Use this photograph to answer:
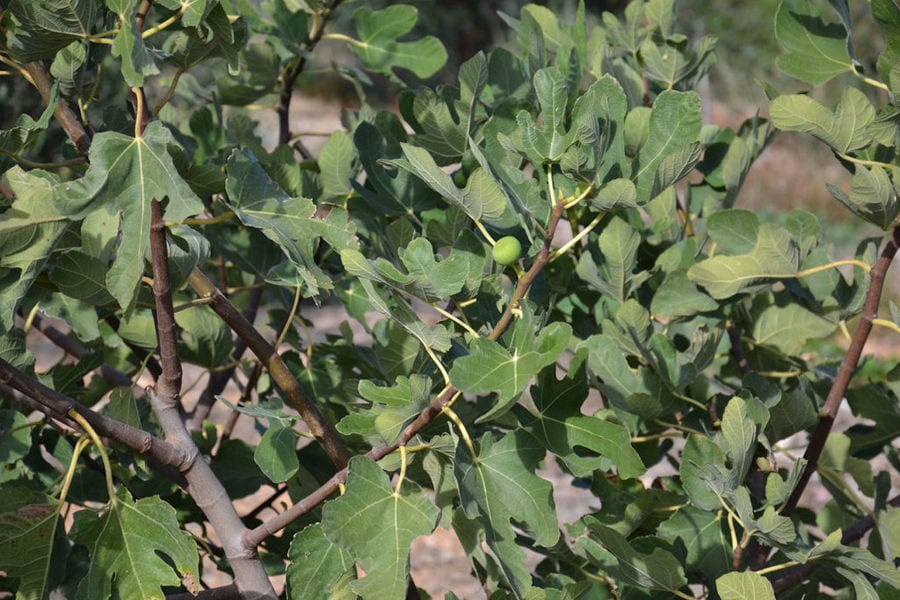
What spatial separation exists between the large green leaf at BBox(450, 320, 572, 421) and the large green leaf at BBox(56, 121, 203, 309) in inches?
10.2

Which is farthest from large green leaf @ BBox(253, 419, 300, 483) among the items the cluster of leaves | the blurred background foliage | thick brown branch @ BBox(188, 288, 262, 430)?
the blurred background foliage

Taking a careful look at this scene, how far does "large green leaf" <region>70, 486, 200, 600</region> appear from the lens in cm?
94

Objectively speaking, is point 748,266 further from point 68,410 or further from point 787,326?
point 68,410

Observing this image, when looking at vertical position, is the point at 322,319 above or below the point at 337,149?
below

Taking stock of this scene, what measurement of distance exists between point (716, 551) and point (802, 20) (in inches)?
24.6

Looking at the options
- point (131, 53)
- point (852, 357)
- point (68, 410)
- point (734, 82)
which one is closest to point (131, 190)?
point (131, 53)

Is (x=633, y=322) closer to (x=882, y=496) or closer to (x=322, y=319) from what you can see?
(x=882, y=496)

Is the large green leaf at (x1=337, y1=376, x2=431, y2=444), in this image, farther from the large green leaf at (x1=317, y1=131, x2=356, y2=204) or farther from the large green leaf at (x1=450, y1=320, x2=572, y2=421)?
the large green leaf at (x1=317, y1=131, x2=356, y2=204)

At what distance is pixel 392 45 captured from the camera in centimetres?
153

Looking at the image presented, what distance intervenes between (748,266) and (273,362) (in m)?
0.55

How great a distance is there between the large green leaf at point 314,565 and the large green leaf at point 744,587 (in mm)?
350

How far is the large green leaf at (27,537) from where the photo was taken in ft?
3.24

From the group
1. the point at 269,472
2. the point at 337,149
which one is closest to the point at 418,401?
the point at 269,472

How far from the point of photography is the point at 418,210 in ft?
4.10
